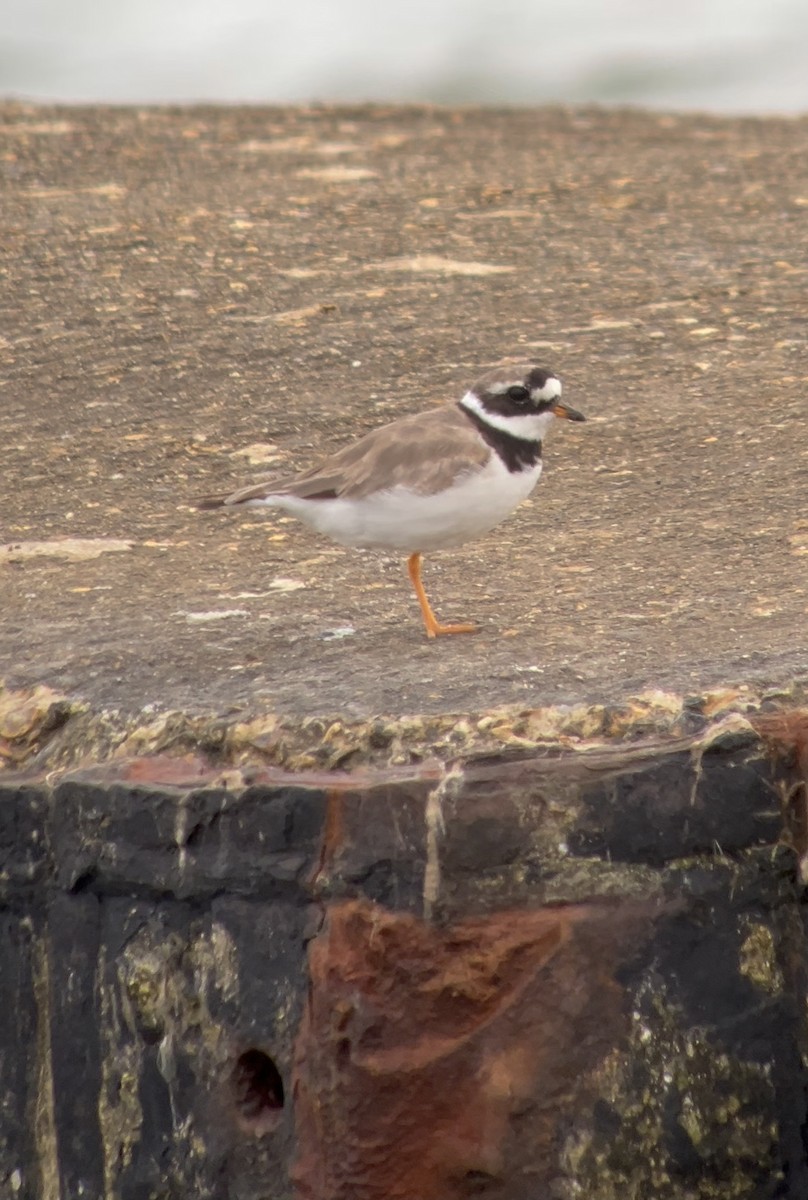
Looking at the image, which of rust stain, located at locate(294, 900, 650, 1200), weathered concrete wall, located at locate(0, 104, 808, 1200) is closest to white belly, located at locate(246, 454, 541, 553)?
weathered concrete wall, located at locate(0, 104, 808, 1200)

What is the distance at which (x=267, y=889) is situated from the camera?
349cm

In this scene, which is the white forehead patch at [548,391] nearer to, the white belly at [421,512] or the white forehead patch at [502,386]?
the white forehead patch at [502,386]

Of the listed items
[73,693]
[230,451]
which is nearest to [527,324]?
[230,451]

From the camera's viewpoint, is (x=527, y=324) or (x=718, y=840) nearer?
(x=718, y=840)

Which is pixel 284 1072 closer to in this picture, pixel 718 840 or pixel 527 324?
pixel 718 840

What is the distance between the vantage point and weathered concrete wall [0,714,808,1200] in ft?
11.2

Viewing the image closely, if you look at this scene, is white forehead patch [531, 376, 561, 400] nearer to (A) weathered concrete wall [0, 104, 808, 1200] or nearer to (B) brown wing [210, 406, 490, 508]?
(B) brown wing [210, 406, 490, 508]

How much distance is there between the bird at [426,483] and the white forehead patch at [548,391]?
38mm

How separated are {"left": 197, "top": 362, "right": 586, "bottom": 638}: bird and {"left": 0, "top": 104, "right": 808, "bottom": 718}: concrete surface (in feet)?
0.69

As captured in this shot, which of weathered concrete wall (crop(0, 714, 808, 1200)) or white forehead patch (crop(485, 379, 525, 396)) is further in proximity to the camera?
white forehead patch (crop(485, 379, 525, 396))

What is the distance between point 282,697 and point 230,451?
6.50 ft

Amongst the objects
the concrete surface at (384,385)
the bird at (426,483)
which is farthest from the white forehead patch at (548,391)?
the concrete surface at (384,385)

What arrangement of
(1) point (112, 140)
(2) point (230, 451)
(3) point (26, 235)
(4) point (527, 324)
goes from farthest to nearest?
(1) point (112, 140) → (3) point (26, 235) → (4) point (527, 324) → (2) point (230, 451)

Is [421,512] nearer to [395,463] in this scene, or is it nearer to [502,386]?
[395,463]
